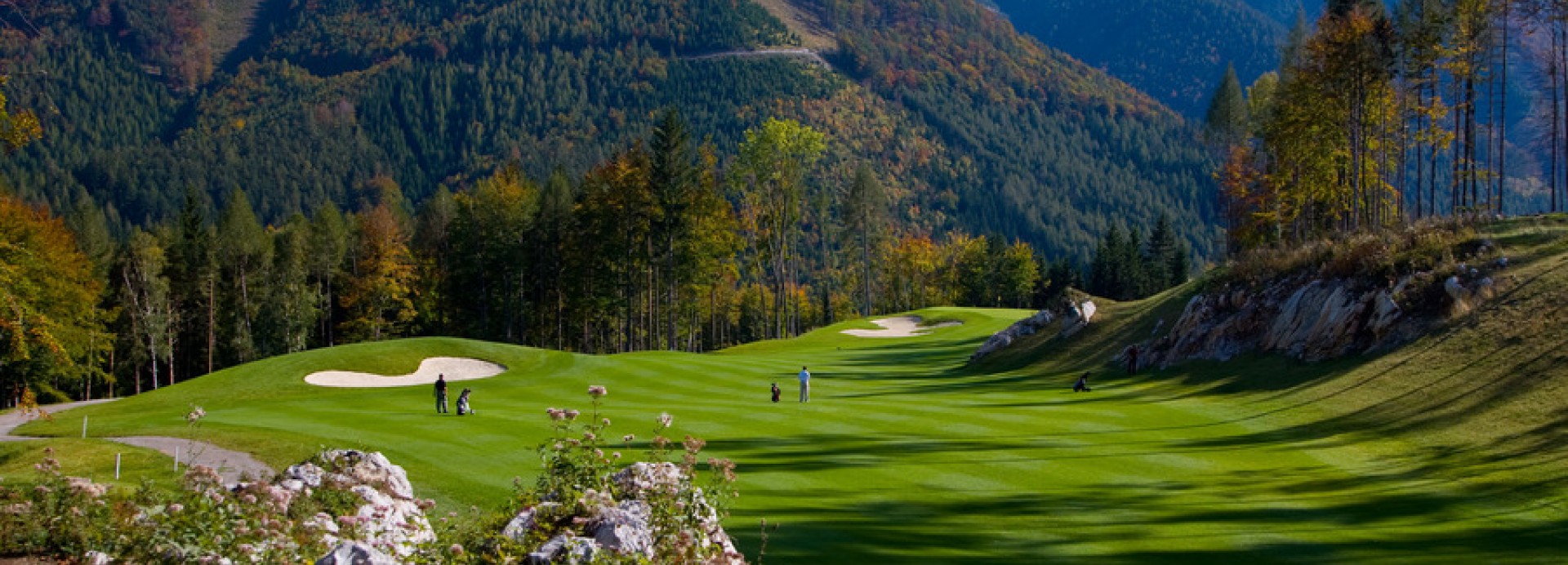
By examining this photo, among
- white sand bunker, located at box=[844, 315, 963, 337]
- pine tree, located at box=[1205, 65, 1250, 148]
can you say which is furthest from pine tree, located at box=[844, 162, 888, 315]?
pine tree, located at box=[1205, 65, 1250, 148]

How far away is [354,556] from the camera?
8914 millimetres

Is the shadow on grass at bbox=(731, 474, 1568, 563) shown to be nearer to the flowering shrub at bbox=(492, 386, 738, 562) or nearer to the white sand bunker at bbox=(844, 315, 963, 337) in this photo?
the flowering shrub at bbox=(492, 386, 738, 562)

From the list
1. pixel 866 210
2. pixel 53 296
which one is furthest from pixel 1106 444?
pixel 866 210

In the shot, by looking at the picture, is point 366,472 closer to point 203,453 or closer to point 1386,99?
point 203,453

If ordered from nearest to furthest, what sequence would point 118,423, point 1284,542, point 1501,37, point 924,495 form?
point 1284,542, point 924,495, point 118,423, point 1501,37

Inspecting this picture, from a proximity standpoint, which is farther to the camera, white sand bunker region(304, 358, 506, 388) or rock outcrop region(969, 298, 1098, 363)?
rock outcrop region(969, 298, 1098, 363)

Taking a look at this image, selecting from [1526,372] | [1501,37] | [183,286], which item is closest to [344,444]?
[1526,372]

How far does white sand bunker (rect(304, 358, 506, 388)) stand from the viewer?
40.3m

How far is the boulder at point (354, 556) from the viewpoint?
8750mm

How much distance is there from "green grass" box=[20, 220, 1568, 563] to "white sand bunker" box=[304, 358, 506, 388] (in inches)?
49.4

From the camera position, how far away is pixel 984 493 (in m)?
18.9

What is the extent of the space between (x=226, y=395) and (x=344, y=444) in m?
16.2

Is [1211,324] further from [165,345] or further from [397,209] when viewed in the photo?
[397,209]

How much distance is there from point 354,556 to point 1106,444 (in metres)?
18.5
